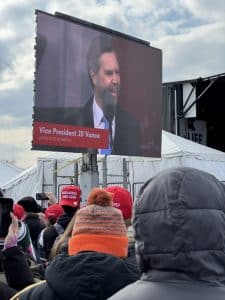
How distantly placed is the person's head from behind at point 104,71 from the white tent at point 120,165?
186 cm

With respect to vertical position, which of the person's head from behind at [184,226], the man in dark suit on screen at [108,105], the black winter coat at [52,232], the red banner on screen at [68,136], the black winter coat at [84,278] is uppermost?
the man in dark suit on screen at [108,105]

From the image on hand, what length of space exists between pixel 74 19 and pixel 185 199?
9035 mm

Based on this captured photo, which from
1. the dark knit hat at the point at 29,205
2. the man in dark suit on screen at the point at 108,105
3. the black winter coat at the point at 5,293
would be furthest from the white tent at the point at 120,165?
the black winter coat at the point at 5,293

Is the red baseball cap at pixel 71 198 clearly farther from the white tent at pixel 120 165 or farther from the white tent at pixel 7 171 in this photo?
the white tent at pixel 7 171

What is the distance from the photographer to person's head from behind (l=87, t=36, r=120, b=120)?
1000 cm

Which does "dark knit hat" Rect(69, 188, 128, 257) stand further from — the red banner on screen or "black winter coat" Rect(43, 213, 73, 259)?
the red banner on screen

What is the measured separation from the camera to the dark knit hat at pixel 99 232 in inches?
75.2

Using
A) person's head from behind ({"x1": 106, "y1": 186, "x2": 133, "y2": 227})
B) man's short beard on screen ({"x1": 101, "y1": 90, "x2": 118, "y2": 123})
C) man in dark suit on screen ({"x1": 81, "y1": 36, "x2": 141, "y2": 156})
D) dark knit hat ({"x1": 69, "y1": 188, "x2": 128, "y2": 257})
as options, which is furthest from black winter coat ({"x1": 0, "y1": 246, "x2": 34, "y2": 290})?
man's short beard on screen ({"x1": 101, "y1": 90, "x2": 118, "y2": 123})

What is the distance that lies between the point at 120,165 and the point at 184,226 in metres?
11.5

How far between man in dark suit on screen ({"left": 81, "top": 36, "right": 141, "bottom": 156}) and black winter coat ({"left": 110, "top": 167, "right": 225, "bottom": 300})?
8.54m

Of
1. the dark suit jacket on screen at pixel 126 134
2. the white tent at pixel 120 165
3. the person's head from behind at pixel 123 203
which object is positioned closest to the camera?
the person's head from behind at pixel 123 203

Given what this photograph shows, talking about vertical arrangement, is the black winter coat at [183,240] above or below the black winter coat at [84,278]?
above

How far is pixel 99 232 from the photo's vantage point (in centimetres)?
193

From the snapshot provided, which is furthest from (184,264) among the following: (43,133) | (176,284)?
(43,133)
